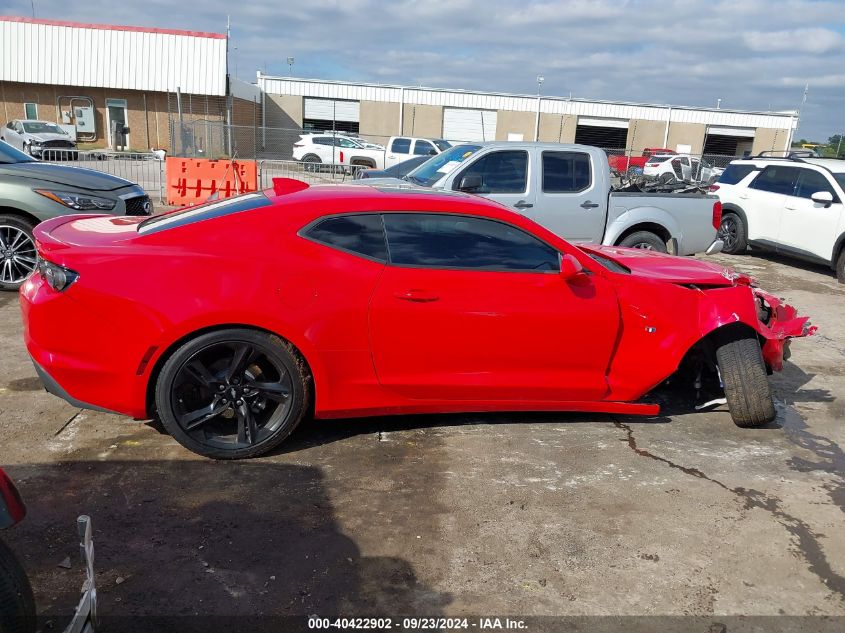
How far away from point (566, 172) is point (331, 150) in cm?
1905

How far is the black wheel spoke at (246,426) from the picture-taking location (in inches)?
152

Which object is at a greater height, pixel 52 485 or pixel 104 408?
pixel 104 408

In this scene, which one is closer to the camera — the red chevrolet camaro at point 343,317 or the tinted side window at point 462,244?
the red chevrolet camaro at point 343,317

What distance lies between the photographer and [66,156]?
16.1m

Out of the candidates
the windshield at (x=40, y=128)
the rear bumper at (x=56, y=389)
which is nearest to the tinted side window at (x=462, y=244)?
the rear bumper at (x=56, y=389)

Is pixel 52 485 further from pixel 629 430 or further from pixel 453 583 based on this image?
pixel 629 430

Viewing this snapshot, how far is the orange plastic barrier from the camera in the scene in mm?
13742

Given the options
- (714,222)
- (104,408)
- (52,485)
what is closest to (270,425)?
(104,408)

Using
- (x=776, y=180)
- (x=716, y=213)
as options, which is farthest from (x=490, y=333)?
(x=776, y=180)

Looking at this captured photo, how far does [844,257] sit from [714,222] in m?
3.23

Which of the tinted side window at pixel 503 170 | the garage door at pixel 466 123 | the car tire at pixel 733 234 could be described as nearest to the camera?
the tinted side window at pixel 503 170

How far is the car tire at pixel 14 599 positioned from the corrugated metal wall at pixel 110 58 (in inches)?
1399

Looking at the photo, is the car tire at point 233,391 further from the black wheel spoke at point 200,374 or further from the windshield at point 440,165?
the windshield at point 440,165

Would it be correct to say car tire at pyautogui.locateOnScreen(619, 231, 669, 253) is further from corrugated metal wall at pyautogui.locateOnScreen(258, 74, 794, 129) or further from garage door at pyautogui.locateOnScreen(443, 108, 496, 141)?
corrugated metal wall at pyautogui.locateOnScreen(258, 74, 794, 129)
